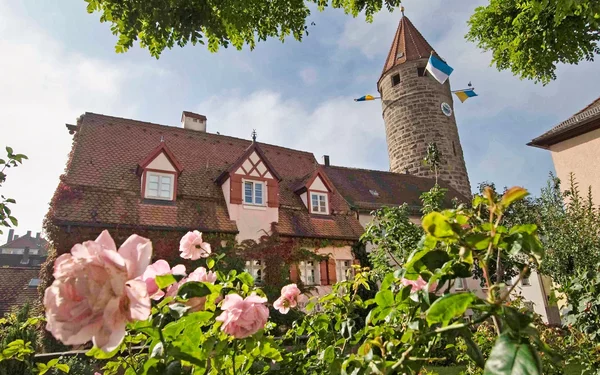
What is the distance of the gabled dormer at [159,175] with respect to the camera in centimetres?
1345

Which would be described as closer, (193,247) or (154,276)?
(154,276)

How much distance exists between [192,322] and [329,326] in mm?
1485

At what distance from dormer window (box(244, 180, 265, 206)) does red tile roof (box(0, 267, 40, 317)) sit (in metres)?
14.5

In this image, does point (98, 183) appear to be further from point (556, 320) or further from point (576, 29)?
point (556, 320)

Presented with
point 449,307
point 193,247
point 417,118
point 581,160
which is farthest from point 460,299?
point 417,118

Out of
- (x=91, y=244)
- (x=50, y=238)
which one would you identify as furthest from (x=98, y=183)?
(x=91, y=244)

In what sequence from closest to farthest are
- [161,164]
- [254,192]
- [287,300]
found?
1. [287,300]
2. [161,164]
3. [254,192]

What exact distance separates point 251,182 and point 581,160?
12537mm

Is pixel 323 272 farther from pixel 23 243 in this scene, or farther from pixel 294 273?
pixel 23 243

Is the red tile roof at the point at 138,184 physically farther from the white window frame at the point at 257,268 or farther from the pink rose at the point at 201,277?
the pink rose at the point at 201,277

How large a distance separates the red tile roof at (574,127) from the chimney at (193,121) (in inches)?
609

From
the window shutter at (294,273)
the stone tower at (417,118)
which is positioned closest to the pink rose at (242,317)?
the window shutter at (294,273)

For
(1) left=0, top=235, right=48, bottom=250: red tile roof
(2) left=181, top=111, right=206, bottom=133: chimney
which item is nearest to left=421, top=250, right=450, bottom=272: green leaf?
(2) left=181, top=111, right=206, bottom=133: chimney

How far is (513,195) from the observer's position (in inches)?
34.7
